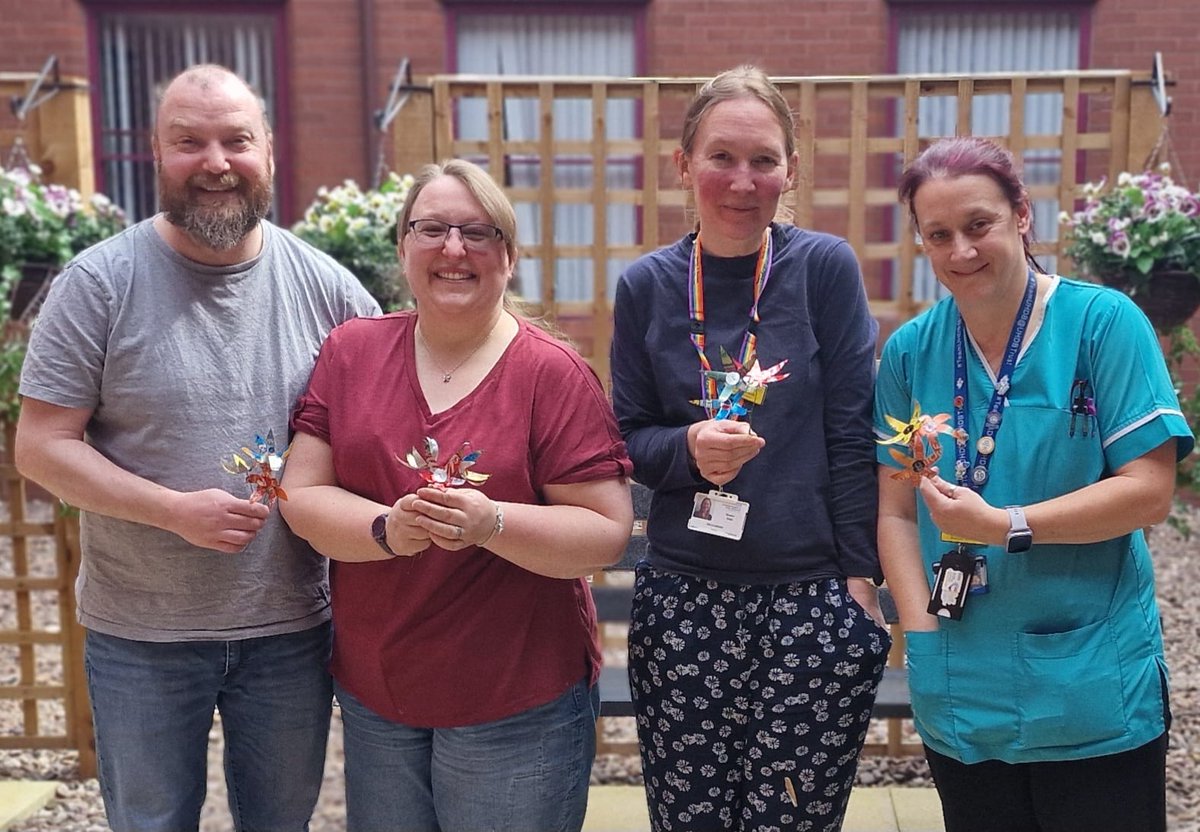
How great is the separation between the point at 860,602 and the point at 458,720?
749 millimetres

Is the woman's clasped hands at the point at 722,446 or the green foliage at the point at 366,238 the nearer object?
the woman's clasped hands at the point at 722,446

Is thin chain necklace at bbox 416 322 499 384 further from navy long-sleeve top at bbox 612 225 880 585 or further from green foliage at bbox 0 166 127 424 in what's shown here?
green foliage at bbox 0 166 127 424

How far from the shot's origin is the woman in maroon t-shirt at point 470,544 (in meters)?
2.12

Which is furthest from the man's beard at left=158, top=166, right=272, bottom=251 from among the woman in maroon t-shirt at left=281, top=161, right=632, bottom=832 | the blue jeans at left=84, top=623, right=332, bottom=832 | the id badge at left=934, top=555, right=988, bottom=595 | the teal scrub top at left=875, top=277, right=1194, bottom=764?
the id badge at left=934, top=555, right=988, bottom=595

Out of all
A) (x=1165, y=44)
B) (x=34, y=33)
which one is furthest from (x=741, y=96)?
(x=34, y=33)

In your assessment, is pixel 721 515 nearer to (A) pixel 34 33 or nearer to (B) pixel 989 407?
(B) pixel 989 407

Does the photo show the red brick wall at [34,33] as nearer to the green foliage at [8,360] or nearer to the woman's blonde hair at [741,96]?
the green foliage at [8,360]

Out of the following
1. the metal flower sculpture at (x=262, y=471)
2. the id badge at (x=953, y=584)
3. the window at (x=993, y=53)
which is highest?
the window at (x=993, y=53)

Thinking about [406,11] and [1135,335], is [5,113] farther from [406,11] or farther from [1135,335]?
[1135,335]

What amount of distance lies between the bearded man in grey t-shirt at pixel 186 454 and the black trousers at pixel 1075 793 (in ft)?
4.33

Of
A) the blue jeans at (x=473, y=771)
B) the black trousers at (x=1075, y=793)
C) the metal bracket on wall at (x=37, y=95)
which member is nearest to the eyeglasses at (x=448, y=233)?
the blue jeans at (x=473, y=771)

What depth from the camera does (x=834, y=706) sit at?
2119 millimetres

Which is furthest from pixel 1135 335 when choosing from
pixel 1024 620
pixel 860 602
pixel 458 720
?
pixel 458 720

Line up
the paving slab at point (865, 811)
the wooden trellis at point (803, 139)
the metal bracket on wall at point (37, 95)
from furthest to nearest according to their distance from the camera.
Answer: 1. the metal bracket on wall at point (37, 95)
2. the wooden trellis at point (803, 139)
3. the paving slab at point (865, 811)
